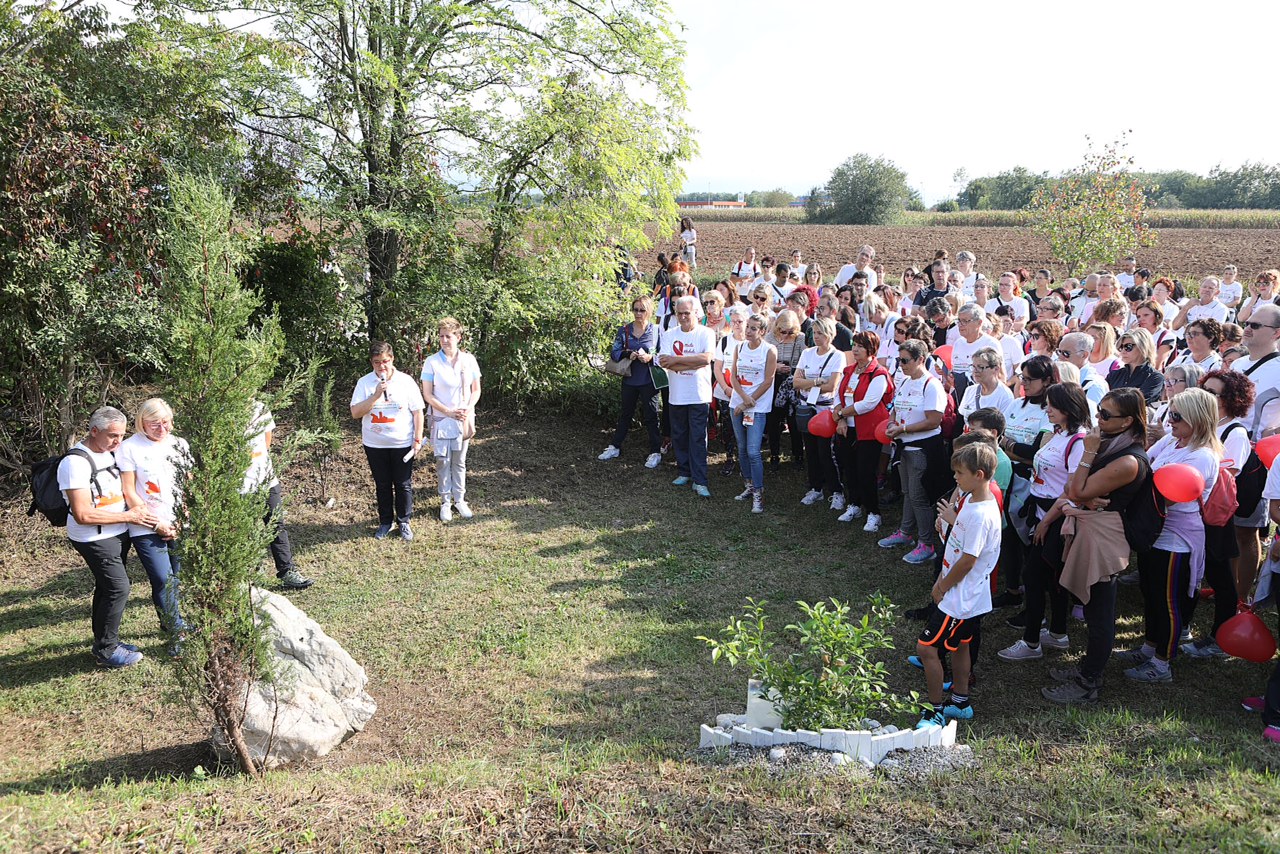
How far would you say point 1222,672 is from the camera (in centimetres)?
561

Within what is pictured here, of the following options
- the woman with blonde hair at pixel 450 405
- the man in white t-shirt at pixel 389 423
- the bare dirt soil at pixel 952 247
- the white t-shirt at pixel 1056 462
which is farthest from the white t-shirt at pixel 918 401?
the bare dirt soil at pixel 952 247

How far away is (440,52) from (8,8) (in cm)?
452

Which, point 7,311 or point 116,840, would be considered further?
point 7,311

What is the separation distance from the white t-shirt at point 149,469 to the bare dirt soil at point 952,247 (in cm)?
2187

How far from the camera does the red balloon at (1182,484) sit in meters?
4.98

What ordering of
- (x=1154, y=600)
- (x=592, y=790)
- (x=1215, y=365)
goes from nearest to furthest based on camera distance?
(x=592, y=790)
(x=1154, y=600)
(x=1215, y=365)

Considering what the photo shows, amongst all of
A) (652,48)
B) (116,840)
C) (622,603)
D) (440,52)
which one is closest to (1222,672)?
(622,603)

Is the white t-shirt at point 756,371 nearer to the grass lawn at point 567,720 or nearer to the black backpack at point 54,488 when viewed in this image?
the grass lawn at point 567,720

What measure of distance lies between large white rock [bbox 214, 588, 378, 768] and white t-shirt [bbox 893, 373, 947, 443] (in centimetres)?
488

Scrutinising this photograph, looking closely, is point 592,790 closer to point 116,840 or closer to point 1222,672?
point 116,840

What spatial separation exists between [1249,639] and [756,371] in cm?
502

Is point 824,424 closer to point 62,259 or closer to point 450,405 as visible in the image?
point 450,405

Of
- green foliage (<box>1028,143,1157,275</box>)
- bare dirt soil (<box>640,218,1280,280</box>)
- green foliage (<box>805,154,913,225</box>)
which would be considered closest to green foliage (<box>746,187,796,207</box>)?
green foliage (<box>805,154,913,225</box>)

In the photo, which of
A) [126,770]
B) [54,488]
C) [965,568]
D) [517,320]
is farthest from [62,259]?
[965,568]
